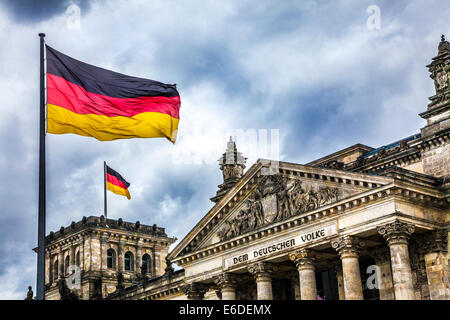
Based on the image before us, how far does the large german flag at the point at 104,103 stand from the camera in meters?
21.4

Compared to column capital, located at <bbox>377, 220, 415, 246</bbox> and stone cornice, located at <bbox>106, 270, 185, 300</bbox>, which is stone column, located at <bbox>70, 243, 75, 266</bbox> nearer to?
stone cornice, located at <bbox>106, 270, 185, 300</bbox>

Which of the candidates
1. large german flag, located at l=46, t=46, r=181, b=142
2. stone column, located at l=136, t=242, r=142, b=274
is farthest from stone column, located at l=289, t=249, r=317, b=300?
stone column, located at l=136, t=242, r=142, b=274

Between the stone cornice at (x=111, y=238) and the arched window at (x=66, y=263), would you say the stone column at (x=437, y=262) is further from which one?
the arched window at (x=66, y=263)

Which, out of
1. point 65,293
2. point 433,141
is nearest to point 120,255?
point 65,293

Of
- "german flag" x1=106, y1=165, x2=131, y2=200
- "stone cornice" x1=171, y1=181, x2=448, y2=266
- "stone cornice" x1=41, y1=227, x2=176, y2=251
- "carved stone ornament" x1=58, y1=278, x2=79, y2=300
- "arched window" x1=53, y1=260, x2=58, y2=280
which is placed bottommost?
"stone cornice" x1=171, y1=181, x2=448, y2=266

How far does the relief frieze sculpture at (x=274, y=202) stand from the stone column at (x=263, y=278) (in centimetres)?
238

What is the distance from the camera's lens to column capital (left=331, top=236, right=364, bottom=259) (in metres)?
37.8

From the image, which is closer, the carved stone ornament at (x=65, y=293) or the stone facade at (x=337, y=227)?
the stone facade at (x=337, y=227)

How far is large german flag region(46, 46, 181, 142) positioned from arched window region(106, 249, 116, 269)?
53.9 m

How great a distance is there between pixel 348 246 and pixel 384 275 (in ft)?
11.5

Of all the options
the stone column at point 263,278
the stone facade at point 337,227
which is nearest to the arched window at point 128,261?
the stone facade at point 337,227

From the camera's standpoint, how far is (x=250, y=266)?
143 ft

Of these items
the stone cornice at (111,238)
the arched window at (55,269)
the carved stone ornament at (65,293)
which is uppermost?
the stone cornice at (111,238)
